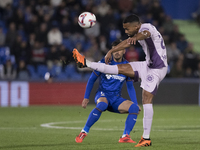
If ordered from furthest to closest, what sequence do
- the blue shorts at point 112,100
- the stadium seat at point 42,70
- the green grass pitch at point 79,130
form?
1. the stadium seat at point 42,70
2. the blue shorts at point 112,100
3. the green grass pitch at point 79,130

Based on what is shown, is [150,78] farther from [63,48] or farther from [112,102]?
[63,48]

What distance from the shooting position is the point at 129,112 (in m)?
7.38

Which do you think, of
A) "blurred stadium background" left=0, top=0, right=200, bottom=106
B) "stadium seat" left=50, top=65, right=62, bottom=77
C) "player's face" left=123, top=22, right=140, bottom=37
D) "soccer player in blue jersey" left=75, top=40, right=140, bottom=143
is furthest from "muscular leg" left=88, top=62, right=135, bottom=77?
"stadium seat" left=50, top=65, right=62, bottom=77

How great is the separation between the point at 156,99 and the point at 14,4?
7.53 metres

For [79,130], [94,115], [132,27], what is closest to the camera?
[132,27]

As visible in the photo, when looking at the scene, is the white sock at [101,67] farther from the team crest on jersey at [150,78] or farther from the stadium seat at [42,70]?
the stadium seat at [42,70]

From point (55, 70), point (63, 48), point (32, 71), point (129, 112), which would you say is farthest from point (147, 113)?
point (32, 71)

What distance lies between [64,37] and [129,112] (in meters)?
11.2

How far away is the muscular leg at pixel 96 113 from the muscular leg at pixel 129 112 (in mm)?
307

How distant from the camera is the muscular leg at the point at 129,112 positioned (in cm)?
729

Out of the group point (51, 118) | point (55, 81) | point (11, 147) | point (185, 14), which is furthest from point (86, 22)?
point (185, 14)

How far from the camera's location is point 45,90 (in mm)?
16516

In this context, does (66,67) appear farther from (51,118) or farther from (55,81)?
(51,118)

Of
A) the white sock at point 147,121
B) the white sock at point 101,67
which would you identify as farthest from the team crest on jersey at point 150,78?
the white sock at point 101,67
